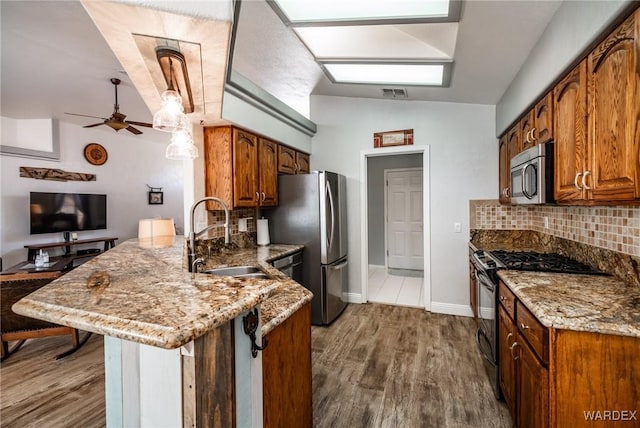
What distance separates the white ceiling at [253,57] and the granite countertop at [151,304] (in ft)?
3.21

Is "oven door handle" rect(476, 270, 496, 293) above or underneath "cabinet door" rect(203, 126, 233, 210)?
underneath

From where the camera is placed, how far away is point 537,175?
1.98 metres

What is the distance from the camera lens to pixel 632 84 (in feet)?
3.89

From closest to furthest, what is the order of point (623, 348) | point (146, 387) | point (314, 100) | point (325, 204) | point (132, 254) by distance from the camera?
point (146, 387)
point (623, 348)
point (132, 254)
point (325, 204)
point (314, 100)

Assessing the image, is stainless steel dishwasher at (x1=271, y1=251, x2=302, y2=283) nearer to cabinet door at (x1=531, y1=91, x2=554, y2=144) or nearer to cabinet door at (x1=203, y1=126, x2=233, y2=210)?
cabinet door at (x1=203, y1=126, x2=233, y2=210)

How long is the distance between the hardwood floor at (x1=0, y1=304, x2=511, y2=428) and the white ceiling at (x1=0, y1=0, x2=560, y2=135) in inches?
94.1

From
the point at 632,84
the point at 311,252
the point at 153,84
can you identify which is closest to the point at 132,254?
the point at 153,84

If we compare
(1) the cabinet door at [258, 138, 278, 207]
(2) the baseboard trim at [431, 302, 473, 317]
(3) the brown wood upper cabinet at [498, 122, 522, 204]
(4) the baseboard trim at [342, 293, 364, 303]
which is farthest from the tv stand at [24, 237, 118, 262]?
(3) the brown wood upper cabinet at [498, 122, 522, 204]

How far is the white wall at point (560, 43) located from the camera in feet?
4.27

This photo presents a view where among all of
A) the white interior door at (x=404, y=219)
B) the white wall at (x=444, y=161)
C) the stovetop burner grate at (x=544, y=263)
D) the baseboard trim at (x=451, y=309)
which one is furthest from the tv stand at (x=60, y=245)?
the stovetop burner grate at (x=544, y=263)

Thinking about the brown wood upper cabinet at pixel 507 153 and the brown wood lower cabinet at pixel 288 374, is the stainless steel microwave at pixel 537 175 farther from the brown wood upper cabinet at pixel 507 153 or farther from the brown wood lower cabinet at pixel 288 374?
the brown wood lower cabinet at pixel 288 374

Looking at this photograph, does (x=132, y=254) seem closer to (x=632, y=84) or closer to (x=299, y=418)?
(x=299, y=418)

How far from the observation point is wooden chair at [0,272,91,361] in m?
2.68

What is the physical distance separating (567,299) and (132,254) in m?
2.24
